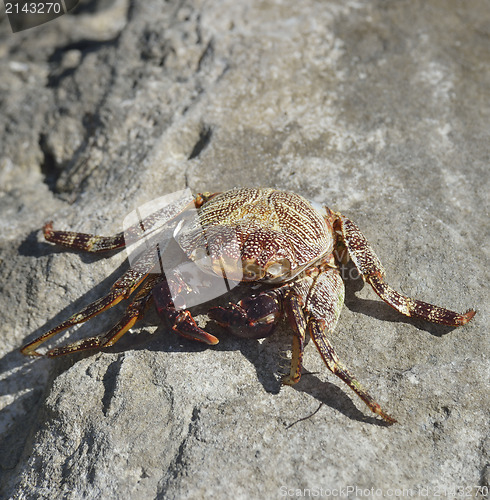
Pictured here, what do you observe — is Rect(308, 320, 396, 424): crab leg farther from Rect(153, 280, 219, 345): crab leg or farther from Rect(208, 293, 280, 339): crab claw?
Rect(153, 280, 219, 345): crab leg

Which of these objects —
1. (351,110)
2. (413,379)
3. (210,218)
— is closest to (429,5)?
(351,110)

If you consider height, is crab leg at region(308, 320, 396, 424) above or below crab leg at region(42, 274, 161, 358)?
below

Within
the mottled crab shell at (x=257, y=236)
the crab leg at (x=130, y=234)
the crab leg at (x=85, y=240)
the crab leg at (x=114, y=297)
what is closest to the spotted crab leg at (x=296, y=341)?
the mottled crab shell at (x=257, y=236)

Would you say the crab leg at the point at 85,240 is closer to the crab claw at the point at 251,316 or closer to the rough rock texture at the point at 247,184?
the rough rock texture at the point at 247,184

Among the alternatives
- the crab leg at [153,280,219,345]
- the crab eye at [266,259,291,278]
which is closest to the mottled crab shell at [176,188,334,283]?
the crab eye at [266,259,291,278]

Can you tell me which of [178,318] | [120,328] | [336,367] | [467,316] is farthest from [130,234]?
[467,316]

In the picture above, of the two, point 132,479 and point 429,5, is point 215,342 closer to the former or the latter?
point 132,479

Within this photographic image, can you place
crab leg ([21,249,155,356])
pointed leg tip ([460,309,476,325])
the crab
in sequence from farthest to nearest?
1. crab leg ([21,249,155,356])
2. pointed leg tip ([460,309,476,325])
3. the crab
